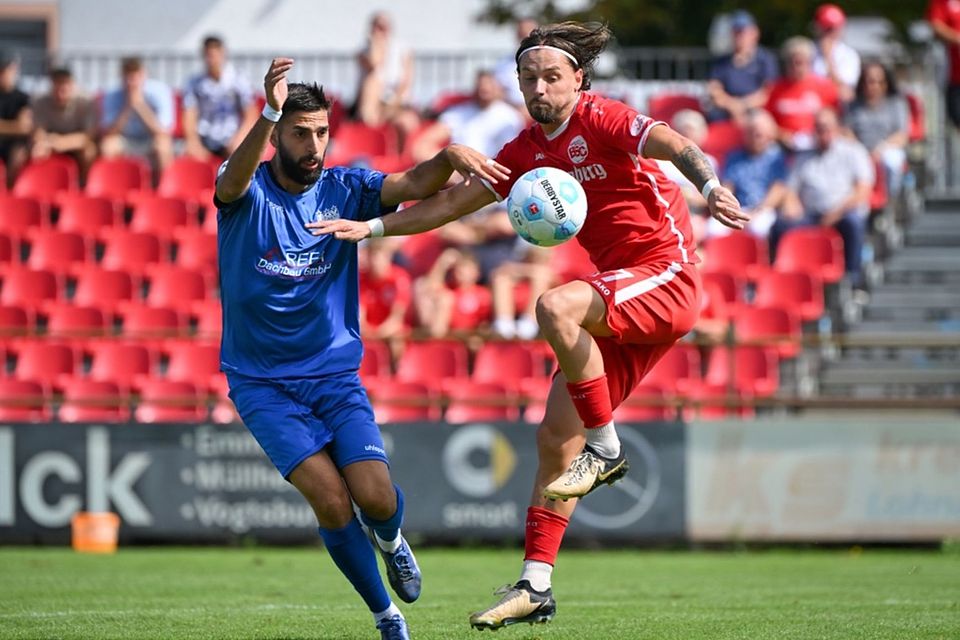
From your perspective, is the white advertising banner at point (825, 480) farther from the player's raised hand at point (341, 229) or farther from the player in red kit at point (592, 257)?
the player's raised hand at point (341, 229)

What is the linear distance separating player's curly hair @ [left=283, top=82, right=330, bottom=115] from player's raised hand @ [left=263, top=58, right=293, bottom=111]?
136mm

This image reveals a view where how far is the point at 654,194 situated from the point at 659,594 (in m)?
3.33

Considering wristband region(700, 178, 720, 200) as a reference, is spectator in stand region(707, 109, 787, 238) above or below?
above

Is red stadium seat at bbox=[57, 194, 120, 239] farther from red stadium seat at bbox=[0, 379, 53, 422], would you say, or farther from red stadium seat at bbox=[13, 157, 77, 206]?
red stadium seat at bbox=[0, 379, 53, 422]

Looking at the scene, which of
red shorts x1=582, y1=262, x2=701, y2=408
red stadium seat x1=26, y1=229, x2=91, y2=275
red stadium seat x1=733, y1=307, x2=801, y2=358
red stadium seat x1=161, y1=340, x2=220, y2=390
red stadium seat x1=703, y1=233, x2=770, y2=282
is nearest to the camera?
red shorts x1=582, y1=262, x2=701, y2=408

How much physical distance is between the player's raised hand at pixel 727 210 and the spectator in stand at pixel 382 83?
37.6 feet

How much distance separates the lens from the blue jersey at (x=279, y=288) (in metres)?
7.27

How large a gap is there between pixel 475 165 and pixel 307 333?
1153 mm

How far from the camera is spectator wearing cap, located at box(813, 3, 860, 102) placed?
17500 mm

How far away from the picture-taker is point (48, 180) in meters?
17.6

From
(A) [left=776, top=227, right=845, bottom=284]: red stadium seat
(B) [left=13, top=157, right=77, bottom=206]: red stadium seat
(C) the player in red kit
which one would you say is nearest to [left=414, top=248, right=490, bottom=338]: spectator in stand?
(A) [left=776, top=227, right=845, bottom=284]: red stadium seat

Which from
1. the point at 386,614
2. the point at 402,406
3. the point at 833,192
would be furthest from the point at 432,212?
the point at 833,192

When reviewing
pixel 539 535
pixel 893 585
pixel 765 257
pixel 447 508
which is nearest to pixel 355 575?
pixel 539 535

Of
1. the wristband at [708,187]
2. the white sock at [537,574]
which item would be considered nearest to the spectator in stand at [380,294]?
the white sock at [537,574]
